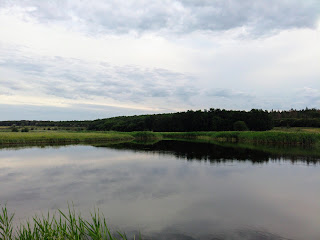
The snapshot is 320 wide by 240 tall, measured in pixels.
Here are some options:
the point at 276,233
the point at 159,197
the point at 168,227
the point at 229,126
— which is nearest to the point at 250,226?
the point at 276,233

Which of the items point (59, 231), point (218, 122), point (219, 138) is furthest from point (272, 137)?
point (59, 231)

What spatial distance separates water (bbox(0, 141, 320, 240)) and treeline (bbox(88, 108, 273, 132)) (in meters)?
52.3

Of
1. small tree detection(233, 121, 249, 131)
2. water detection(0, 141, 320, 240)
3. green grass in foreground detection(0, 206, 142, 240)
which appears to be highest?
small tree detection(233, 121, 249, 131)

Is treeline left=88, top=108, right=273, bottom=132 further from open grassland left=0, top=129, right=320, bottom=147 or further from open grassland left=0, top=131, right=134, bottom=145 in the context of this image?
open grassland left=0, top=131, right=134, bottom=145

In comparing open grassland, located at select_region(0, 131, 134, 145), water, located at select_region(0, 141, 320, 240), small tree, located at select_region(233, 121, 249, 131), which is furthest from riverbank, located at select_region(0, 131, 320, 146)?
water, located at select_region(0, 141, 320, 240)

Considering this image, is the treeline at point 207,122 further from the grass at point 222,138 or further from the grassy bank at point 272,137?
the grass at point 222,138

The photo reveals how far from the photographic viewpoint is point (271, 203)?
34.6ft

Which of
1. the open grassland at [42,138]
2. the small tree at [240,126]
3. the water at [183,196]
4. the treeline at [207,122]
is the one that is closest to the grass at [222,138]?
the open grassland at [42,138]

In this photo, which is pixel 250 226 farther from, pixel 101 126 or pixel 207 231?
pixel 101 126

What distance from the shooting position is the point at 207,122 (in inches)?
3086

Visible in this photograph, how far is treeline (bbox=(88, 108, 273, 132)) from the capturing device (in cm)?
6875

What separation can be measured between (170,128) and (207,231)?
80520 mm

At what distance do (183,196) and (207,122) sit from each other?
68.5 metres

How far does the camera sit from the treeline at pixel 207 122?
2707 inches
